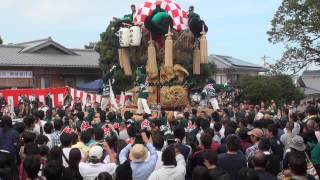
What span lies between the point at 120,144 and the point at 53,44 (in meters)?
25.9

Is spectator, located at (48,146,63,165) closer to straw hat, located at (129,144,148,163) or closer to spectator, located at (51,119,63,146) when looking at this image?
straw hat, located at (129,144,148,163)

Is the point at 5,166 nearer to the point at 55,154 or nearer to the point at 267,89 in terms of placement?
the point at 55,154

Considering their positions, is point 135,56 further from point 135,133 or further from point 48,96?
point 135,133

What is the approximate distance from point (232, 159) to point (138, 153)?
1.08 metres

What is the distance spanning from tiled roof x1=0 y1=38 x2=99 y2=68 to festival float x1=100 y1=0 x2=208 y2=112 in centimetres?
1252

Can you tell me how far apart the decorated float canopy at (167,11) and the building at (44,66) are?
42.2 feet

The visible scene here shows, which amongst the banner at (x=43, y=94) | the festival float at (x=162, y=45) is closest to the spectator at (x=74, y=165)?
the festival float at (x=162, y=45)

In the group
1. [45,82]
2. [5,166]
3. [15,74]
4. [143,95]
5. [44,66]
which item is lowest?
[5,166]

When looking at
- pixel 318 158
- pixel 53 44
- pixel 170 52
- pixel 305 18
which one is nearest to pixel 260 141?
pixel 318 158

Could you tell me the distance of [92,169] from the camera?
499 cm

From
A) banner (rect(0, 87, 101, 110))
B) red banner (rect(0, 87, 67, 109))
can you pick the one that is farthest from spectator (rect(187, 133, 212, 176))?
red banner (rect(0, 87, 67, 109))

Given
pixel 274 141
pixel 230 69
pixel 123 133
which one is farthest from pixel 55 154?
pixel 230 69

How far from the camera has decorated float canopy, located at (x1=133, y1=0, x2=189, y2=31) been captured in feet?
50.1

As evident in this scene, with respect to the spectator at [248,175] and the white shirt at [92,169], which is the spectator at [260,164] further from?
the white shirt at [92,169]
